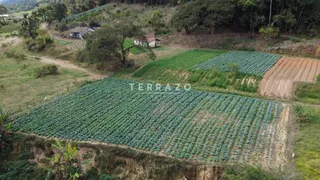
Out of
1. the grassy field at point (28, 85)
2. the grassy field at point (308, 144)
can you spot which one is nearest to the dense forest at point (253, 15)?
the grassy field at point (28, 85)

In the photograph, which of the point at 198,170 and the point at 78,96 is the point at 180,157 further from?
the point at 78,96

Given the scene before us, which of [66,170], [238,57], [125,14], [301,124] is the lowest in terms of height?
[66,170]

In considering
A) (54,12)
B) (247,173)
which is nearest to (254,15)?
(247,173)

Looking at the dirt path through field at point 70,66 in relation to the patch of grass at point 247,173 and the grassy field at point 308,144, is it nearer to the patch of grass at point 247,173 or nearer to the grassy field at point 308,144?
the patch of grass at point 247,173

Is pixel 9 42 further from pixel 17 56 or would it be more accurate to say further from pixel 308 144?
pixel 308 144

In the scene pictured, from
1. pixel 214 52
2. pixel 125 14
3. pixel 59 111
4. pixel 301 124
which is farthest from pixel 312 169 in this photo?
pixel 125 14

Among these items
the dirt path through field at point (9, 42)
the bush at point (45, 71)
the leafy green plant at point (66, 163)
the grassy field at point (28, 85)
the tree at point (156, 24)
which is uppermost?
the tree at point (156, 24)
